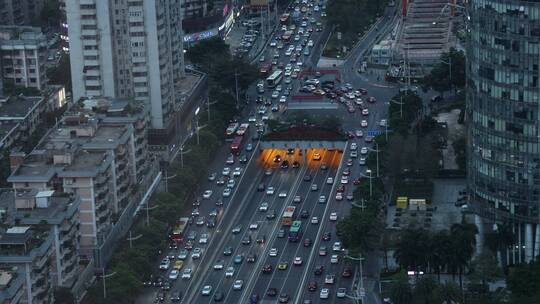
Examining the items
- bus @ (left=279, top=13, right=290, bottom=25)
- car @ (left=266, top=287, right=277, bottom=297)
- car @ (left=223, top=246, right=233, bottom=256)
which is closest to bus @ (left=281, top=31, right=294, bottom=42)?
bus @ (left=279, top=13, right=290, bottom=25)

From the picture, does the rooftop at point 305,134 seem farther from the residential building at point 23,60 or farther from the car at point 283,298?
the car at point 283,298

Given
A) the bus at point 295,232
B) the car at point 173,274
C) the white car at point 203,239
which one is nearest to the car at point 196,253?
the white car at point 203,239

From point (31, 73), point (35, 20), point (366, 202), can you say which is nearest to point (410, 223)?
point (366, 202)

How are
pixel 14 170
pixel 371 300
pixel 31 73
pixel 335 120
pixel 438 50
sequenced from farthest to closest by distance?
pixel 438 50
pixel 31 73
pixel 335 120
pixel 14 170
pixel 371 300

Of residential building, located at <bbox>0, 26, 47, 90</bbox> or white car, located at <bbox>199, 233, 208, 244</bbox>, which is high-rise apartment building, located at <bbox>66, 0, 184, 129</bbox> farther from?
white car, located at <bbox>199, 233, 208, 244</bbox>

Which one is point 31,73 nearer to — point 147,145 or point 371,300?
point 147,145

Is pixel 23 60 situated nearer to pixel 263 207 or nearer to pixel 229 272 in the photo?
pixel 263 207
